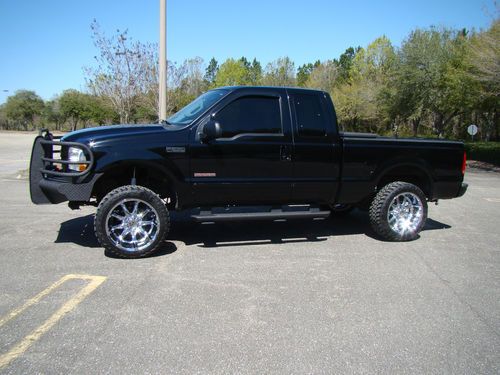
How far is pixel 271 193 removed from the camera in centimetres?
Answer: 542

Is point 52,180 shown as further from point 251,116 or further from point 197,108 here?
point 251,116

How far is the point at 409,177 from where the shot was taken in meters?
6.32

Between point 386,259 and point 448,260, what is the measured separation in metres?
0.80

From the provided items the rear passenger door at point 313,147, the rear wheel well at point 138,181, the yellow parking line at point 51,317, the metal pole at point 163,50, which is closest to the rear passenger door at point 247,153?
the rear passenger door at point 313,147

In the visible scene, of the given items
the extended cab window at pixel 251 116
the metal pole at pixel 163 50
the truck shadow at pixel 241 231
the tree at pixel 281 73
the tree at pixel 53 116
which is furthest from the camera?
the tree at pixel 53 116

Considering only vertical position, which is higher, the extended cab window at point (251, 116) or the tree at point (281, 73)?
the tree at point (281, 73)

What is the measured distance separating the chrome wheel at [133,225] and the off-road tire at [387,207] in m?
3.07

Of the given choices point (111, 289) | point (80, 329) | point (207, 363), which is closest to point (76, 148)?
point (111, 289)

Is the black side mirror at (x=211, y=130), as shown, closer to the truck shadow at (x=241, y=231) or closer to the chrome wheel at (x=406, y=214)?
the truck shadow at (x=241, y=231)

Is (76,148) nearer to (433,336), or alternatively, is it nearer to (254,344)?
(254,344)

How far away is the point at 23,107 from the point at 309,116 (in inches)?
3216

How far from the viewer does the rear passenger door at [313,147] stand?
5.42m

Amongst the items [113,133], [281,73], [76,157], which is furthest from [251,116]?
[281,73]

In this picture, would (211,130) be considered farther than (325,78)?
No
